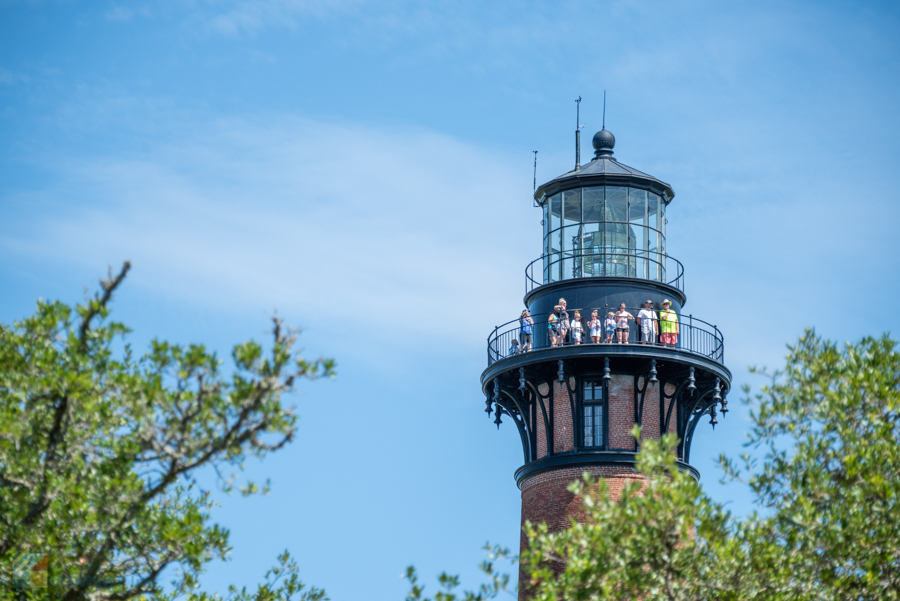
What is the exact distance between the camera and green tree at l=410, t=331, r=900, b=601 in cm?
1639

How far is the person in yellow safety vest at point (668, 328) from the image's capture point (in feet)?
97.7

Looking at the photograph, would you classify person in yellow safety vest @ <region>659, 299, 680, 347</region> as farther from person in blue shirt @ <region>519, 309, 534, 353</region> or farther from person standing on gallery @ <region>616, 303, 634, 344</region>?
person in blue shirt @ <region>519, 309, 534, 353</region>

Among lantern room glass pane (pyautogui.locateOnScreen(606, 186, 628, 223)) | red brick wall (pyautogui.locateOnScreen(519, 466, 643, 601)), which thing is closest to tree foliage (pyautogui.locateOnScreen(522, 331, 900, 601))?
red brick wall (pyautogui.locateOnScreen(519, 466, 643, 601))

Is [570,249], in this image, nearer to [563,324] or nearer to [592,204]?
[592,204]

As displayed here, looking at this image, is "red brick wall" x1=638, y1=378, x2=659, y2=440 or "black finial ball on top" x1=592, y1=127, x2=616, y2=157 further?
"black finial ball on top" x1=592, y1=127, x2=616, y2=157

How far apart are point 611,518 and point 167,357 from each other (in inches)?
247

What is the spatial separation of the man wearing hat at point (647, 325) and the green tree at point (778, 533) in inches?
453

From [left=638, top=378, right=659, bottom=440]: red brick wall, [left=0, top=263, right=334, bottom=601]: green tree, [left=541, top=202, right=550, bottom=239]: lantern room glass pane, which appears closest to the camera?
[left=0, top=263, right=334, bottom=601]: green tree

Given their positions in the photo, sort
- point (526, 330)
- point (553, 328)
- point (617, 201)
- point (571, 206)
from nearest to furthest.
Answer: point (553, 328)
point (526, 330)
point (617, 201)
point (571, 206)

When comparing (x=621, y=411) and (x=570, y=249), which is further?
(x=570, y=249)

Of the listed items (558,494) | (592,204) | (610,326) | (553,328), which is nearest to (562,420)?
(558,494)

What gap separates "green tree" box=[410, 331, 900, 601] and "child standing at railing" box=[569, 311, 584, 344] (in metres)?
11.7

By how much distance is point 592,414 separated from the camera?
29.7 m

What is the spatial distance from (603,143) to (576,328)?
6.13 meters
